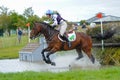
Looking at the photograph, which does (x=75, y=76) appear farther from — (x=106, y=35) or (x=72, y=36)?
(x=106, y=35)

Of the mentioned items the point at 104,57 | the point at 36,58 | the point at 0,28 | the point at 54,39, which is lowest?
the point at 0,28

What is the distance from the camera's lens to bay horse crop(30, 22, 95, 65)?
17.4 m

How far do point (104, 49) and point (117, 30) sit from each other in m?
1.16

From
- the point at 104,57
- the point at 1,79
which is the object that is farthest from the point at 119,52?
the point at 1,79

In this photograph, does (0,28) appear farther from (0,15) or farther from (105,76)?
(105,76)

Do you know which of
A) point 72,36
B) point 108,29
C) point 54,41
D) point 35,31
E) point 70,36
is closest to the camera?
point 54,41

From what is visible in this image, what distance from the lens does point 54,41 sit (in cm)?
1752

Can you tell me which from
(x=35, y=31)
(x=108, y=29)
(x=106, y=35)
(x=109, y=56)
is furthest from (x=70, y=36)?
(x=108, y=29)

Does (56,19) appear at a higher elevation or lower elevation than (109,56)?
higher

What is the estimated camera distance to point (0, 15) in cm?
8019

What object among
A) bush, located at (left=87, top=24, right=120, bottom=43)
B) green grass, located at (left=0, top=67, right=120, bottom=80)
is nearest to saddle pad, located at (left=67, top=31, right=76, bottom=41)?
bush, located at (left=87, top=24, right=120, bottom=43)

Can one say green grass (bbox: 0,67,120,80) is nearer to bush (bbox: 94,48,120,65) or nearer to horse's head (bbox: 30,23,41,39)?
horse's head (bbox: 30,23,41,39)

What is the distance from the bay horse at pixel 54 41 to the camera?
1742cm

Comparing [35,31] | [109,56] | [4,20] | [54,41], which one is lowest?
[4,20]
